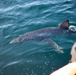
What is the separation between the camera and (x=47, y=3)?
41.0 ft

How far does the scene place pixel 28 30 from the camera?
9.92 m

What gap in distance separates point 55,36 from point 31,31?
3.93 feet

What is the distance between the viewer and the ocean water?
742cm

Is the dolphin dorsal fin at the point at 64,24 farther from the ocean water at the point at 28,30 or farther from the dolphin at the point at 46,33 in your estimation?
the ocean water at the point at 28,30

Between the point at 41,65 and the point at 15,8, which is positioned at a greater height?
the point at 15,8

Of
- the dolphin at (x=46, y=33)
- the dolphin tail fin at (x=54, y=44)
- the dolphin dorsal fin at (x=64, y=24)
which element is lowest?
the dolphin tail fin at (x=54, y=44)

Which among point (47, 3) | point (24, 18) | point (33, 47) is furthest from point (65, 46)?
point (47, 3)

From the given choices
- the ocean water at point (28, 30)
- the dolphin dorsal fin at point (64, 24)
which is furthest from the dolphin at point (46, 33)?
the ocean water at point (28, 30)

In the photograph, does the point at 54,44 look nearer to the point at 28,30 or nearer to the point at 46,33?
the point at 46,33

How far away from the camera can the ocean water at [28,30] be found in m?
7.42

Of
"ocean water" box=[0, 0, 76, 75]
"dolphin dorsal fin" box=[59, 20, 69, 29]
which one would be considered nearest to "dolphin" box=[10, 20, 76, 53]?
"dolphin dorsal fin" box=[59, 20, 69, 29]

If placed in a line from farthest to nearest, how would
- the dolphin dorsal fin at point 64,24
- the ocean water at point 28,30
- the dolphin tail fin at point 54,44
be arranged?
the dolphin dorsal fin at point 64,24 → the dolphin tail fin at point 54,44 → the ocean water at point 28,30

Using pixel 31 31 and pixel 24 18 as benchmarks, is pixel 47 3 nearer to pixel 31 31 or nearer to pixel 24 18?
A: pixel 24 18

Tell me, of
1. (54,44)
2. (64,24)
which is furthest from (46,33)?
(54,44)
